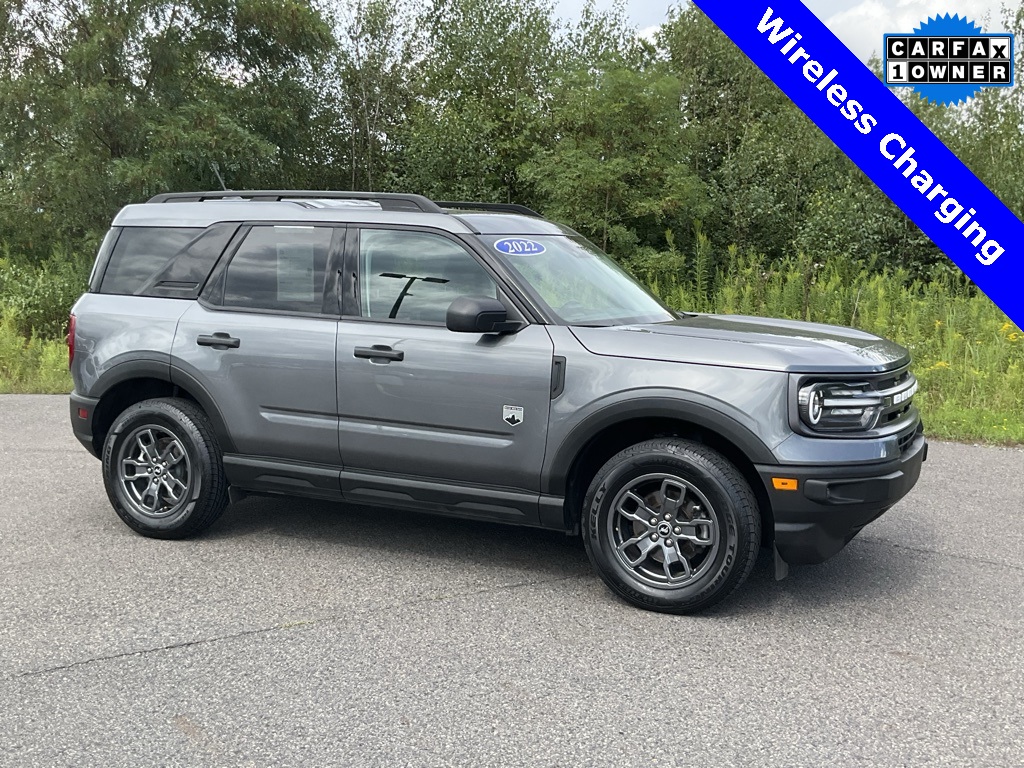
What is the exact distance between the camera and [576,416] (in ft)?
16.1

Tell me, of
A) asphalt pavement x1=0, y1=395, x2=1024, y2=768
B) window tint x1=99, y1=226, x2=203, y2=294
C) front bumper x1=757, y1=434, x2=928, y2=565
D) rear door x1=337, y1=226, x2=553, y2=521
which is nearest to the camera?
asphalt pavement x1=0, y1=395, x2=1024, y2=768

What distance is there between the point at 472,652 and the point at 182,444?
2.51 metres

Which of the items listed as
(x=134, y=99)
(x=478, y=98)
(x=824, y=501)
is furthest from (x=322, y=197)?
(x=478, y=98)

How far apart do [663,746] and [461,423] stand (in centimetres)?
211

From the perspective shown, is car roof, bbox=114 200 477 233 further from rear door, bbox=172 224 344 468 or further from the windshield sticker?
the windshield sticker

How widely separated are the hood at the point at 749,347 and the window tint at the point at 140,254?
2632 mm

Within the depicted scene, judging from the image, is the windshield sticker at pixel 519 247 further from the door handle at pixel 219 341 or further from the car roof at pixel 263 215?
the door handle at pixel 219 341

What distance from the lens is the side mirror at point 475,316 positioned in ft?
16.1

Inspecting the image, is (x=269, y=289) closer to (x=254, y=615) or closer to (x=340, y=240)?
(x=340, y=240)

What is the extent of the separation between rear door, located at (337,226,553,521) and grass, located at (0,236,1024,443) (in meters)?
5.74

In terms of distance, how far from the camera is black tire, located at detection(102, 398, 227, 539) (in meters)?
5.86

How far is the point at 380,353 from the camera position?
209 inches

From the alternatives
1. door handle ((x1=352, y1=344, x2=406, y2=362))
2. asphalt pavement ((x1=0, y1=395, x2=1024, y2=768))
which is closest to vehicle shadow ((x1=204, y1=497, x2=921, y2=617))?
asphalt pavement ((x1=0, y1=395, x2=1024, y2=768))

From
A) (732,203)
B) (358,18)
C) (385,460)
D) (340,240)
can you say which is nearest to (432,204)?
(340,240)
